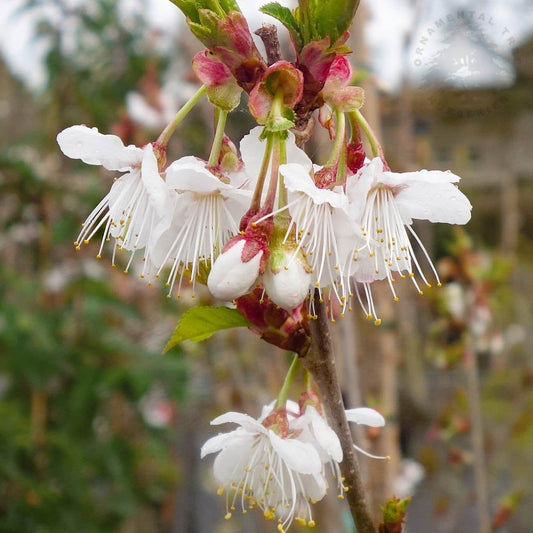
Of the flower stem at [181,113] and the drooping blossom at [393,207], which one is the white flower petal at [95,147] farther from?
the drooping blossom at [393,207]

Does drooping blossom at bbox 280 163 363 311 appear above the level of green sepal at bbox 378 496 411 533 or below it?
above

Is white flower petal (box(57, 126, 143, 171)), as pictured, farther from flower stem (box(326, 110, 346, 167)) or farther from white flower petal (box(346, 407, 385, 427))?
white flower petal (box(346, 407, 385, 427))

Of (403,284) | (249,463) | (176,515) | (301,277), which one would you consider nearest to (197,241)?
(301,277)

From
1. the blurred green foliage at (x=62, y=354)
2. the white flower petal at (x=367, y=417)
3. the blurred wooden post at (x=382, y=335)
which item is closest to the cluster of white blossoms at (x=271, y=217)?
the white flower petal at (x=367, y=417)

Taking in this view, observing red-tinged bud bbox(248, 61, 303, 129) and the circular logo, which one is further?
the circular logo

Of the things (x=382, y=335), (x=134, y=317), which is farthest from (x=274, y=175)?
(x=134, y=317)

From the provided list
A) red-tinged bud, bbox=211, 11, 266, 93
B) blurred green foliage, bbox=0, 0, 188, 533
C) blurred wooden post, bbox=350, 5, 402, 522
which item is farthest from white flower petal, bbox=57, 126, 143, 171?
blurred green foliage, bbox=0, 0, 188, 533
